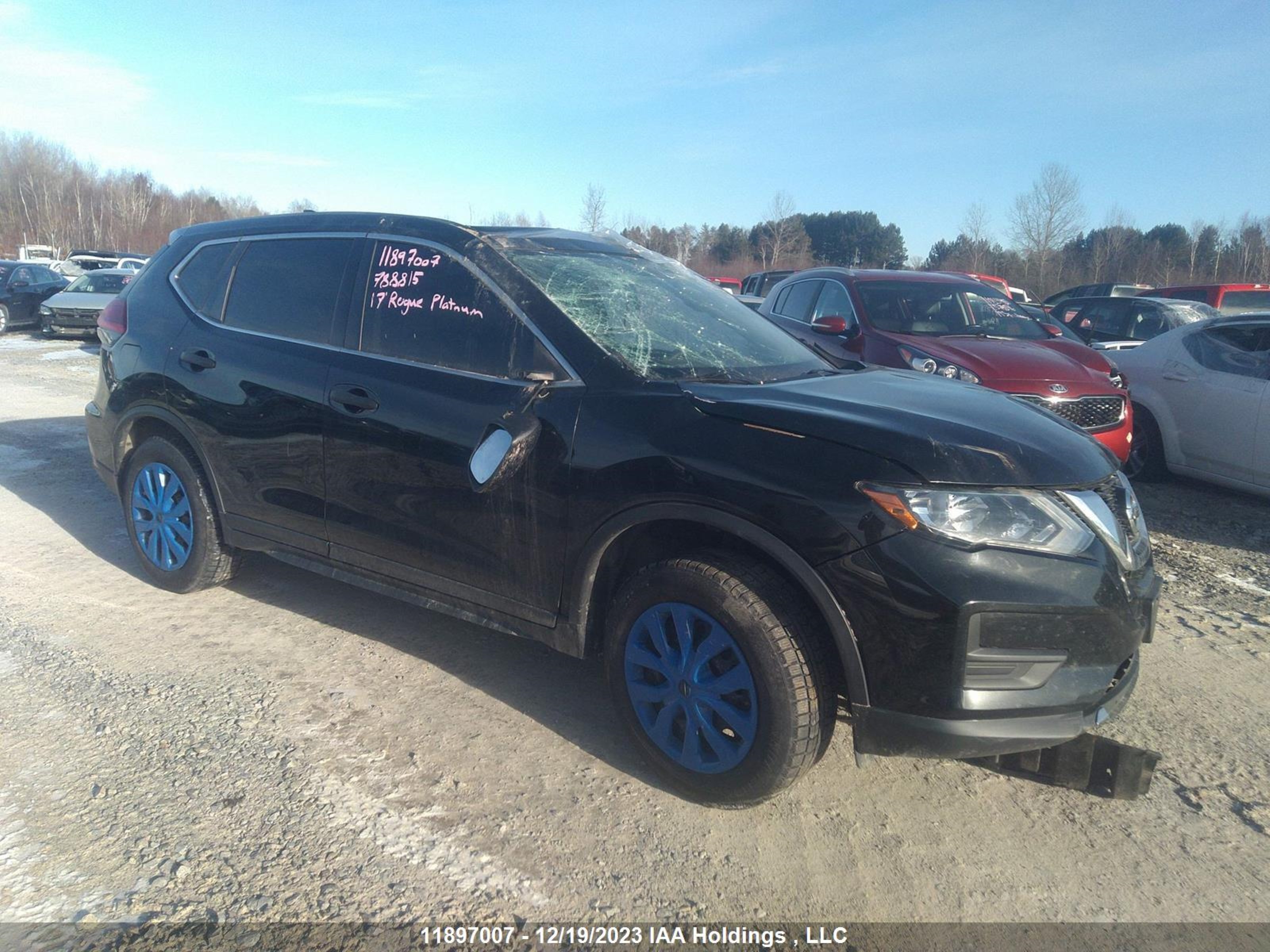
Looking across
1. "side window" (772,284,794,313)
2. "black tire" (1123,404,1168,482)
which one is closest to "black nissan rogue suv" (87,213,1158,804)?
"black tire" (1123,404,1168,482)

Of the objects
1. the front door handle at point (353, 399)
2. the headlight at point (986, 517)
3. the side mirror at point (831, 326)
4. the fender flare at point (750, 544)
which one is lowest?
the fender flare at point (750, 544)

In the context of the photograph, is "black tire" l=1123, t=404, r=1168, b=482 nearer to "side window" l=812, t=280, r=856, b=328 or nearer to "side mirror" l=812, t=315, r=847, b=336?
"side window" l=812, t=280, r=856, b=328

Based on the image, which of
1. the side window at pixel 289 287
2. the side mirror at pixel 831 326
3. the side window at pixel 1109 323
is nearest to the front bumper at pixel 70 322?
the side window at pixel 289 287

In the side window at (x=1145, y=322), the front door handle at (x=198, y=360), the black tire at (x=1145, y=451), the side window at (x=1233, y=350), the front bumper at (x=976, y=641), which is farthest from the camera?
the side window at (x=1145, y=322)

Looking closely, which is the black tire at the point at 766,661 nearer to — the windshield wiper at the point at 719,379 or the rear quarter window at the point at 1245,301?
the windshield wiper at the point at 719,379

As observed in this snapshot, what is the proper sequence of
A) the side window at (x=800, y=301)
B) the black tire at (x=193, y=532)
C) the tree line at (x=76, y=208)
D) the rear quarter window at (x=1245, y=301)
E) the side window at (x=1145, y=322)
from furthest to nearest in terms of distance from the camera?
1. the tree line at (x=76, y=208)
2. the rear quarter window at (x=1245, y=301)
3. the side window at (x=1145, y=322)
4. the side window at (x=800, y=301)
5. the black tire at (x=193, y=532)

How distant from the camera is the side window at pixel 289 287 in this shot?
399cm

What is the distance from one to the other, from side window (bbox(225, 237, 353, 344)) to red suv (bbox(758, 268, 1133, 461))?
310cm

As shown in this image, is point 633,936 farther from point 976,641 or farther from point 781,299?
point 781,299

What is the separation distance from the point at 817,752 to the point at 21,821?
2481 millimetres

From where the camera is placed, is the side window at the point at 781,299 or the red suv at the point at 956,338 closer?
the red suv at the point at 956,338

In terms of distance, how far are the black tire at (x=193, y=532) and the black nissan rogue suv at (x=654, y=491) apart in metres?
0.02

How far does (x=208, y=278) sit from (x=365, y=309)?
4.18 ft

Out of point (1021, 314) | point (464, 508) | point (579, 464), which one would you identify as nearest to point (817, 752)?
point (579, 464)
